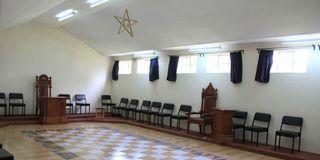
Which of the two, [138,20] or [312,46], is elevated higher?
[138,20]

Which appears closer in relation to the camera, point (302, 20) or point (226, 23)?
point (302, 20)

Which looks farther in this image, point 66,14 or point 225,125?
point 66,14

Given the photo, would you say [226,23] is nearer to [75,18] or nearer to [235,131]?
[235,131]

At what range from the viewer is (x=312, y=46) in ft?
20.2

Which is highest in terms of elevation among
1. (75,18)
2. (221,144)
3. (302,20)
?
(75,18)

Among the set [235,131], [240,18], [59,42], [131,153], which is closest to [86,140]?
A: [131,153]

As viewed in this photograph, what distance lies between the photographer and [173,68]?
9.20m

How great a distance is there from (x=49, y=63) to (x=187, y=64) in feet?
16.1

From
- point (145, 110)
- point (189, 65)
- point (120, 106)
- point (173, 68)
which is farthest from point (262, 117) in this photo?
point (120, 106)

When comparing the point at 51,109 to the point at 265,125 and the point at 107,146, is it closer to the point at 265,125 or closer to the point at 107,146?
the point at 107,146

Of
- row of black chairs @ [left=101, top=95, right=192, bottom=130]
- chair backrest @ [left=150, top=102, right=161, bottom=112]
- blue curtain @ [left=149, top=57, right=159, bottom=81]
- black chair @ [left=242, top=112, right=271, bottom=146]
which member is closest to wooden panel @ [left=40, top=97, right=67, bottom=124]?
row of black chairs @ [left=101, top=95, right=192, bottom=130]

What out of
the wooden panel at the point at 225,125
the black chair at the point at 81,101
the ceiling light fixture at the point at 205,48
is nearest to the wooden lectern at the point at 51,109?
the black chair at the point at 81,101

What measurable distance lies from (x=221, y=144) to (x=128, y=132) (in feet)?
8.66

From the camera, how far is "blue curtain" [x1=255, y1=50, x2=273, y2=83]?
6785 mm
